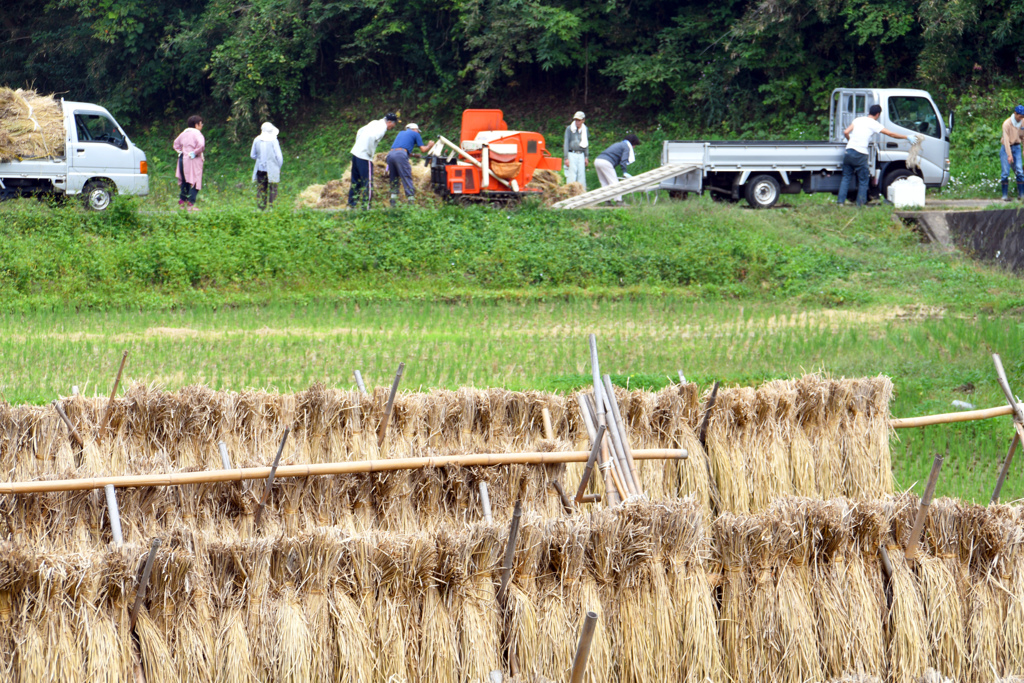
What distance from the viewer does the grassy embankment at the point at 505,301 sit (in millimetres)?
10484

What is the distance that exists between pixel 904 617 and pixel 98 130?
1852 cm

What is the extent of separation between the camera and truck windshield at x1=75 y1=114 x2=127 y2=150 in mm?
19453

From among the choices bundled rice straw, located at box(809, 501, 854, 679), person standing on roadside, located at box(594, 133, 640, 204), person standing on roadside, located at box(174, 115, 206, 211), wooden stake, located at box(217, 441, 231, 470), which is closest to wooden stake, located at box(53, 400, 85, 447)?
wooden stake, located at box(217, 441, 231, 470)

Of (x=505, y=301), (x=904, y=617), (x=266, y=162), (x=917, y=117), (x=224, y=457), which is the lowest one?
(x=904, y=617)

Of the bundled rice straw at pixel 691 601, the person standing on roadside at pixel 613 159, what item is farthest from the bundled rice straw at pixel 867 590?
the person standing on roadside at pixel 613 159

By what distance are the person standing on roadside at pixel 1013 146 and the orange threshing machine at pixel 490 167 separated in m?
8.35

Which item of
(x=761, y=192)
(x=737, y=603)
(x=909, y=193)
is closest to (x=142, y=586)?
(x=737, y=603)

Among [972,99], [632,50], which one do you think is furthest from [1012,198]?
[632,50]

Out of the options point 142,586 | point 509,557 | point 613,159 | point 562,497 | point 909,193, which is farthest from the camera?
point 613,159

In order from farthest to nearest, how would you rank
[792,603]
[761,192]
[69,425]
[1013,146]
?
[761,192] → [1013,146] → [69,425] → [792,603]

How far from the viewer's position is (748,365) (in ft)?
35.1

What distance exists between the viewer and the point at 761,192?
65.3 feet

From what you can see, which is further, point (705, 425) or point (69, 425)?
point (705, 425)

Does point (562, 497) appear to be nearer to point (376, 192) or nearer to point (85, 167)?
point (376, 192)
